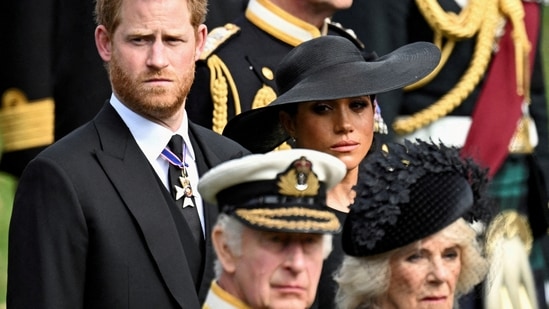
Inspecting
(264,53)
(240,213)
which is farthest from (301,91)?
(240,213)

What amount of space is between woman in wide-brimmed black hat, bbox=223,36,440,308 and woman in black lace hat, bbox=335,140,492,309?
755 mm

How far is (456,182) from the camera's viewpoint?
19.7 feet

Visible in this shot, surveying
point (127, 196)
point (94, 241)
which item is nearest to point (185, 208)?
point (127, 196)

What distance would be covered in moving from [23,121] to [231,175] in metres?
2.36

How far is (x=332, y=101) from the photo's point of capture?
275 inches

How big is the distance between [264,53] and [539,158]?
1.56 metres

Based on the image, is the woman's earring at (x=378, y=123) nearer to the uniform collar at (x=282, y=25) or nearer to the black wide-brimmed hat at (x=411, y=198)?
the uniform collar at (x=282, y=25)

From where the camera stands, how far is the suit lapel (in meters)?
6.20

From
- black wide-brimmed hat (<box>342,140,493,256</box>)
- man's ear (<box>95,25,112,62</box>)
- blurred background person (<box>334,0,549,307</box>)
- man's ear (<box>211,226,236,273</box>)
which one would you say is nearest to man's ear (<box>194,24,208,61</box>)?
man's ear (<box>95,25,112,62</box>)

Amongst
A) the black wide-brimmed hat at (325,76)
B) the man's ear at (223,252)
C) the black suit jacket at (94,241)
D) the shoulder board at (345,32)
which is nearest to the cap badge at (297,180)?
the man's ear at (223,252)

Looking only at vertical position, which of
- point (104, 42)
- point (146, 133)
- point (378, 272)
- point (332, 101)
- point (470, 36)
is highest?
point (470, 36)

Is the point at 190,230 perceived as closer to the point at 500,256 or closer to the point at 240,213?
the point at 240,213

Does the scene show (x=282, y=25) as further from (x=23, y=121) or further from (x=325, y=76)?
(x=23, y=121)

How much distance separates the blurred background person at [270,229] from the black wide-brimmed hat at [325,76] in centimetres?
136
